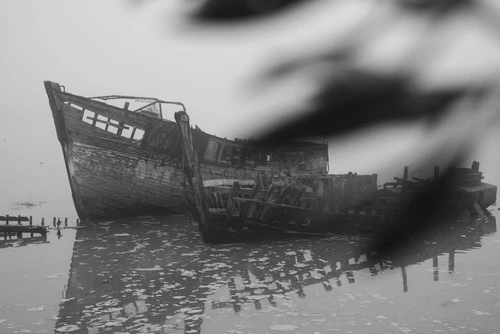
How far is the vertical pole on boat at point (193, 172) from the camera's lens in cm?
1194

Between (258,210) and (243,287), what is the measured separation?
4.24m

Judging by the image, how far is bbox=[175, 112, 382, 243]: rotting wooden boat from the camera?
472 inches

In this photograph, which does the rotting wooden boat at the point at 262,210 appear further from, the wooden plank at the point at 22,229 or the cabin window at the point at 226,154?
the wooden plank at the point at 22,229

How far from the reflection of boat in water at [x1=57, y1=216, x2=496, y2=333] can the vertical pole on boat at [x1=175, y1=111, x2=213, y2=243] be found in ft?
1.81

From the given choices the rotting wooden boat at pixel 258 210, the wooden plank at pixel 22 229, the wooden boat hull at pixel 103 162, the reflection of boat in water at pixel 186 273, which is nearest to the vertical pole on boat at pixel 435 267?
the reflection of boat in water at pixel 186 273

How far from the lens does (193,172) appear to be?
12.3 meters

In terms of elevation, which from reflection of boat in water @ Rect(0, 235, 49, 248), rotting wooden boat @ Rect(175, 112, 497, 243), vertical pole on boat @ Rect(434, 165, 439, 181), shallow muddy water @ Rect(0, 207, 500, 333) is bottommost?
shallow muddy water @ Rect(0, 207, 500, 333)

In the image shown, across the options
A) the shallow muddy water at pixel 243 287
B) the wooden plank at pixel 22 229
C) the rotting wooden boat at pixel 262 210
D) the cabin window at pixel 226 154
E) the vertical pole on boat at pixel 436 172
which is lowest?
the shallow muddy water at pixel 243 287

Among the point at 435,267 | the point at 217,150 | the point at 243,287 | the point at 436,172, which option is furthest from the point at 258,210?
the point at 436,172

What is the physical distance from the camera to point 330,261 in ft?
33.5

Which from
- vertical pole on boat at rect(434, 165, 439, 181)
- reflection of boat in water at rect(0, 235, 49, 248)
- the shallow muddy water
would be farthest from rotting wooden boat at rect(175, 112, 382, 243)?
vertical pole on boat at rect(434, 165, 439, 181)

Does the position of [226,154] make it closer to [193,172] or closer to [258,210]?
[193,172]

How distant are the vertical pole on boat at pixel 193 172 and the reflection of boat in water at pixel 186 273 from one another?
0.55 m

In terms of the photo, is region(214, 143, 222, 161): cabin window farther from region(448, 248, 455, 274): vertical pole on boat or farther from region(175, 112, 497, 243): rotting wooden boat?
region(448, 248, 455, 274): vertical pole on boat
